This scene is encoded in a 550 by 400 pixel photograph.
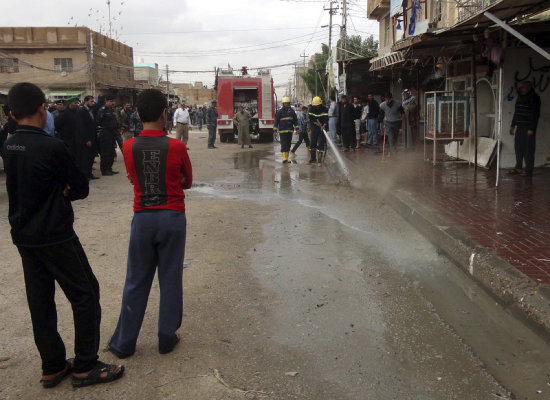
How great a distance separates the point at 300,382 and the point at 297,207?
5579mm

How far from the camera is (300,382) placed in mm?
3121

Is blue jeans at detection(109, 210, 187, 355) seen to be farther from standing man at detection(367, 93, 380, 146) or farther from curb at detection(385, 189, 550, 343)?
standing man at detection(367, 93, 380, 146)

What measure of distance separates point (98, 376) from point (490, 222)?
5116mm

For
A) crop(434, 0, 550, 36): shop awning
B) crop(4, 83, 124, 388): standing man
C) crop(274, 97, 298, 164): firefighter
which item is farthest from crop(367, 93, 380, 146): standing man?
crop(4, 83, 124, 388): standing man

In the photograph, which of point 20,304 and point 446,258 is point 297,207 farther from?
point 20,304

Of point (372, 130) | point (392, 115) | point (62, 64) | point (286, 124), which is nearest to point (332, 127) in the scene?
point (372, 130)

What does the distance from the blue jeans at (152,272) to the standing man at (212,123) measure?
1861 centimetres

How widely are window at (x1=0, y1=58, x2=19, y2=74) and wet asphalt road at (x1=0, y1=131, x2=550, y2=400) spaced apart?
38.5m

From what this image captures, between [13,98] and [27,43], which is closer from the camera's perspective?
[13,98]

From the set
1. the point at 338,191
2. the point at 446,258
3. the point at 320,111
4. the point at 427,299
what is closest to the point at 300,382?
the point at 427,299

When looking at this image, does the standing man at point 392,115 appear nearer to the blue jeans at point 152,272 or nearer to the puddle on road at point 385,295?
the puddle on road at point 385,295

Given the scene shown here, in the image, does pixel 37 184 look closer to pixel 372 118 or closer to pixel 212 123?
pixel 372 118

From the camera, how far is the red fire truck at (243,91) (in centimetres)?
2364

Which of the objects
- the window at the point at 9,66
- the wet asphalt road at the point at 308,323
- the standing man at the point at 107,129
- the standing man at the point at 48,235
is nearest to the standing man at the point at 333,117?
the standing man at the point at 107,129
